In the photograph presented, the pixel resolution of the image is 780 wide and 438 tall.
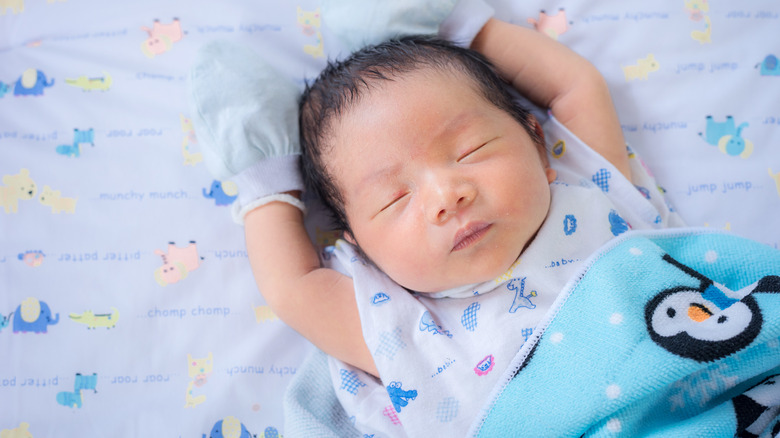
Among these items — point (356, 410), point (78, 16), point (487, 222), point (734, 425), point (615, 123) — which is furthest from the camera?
point (78, 16)

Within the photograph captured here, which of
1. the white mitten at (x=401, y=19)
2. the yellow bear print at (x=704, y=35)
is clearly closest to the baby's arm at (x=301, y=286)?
the white mitten at (x=401, y=19)

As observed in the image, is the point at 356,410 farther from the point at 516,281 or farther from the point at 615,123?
the point at 615,123

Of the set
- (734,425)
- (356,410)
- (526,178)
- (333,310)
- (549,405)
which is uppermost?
(526,178)

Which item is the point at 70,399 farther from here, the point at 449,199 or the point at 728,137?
the point at 728,137

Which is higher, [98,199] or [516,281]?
[516,281]

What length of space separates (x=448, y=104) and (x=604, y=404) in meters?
0.57

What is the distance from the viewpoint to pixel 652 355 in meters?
0.88

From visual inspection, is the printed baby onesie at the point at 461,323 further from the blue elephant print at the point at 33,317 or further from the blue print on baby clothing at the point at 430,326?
the blue elephant print at the point at 33,317

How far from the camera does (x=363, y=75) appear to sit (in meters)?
1.12

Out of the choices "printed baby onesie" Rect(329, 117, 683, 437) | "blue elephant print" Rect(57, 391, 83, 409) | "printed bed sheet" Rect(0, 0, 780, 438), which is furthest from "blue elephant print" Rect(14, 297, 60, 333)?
"printed baby onesie" Rect(329, 117, 683, 437)

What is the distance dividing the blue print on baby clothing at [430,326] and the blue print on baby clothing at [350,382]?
17cm

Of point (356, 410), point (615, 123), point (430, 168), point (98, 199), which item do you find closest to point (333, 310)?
point (356, 410)

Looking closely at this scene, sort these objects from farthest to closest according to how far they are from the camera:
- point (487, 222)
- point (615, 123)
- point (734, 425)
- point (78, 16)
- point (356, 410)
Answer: point (78, 16)
point (615, 123)
point (356, 410)
point (487, 222)
point (734, 425)

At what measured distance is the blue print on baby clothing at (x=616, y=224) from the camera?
1107mm
